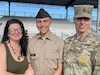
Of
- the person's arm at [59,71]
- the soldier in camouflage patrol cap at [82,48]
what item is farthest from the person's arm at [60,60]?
the soldier in camouflage patrol cap at [82,48]

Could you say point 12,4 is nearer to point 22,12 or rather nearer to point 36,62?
point 22,12

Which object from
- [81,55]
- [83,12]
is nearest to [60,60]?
[81,55]

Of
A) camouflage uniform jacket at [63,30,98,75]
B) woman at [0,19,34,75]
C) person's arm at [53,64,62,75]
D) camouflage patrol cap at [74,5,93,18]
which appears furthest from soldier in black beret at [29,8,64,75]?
camouflage patrol cap at [74,5,93,18]

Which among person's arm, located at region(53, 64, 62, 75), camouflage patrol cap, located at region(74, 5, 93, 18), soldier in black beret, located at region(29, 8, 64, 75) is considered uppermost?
camouflage patrol cap, located at region(74, 5, 93, 18)

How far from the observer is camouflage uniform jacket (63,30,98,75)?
2.83 metres

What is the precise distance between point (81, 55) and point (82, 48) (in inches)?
2.8

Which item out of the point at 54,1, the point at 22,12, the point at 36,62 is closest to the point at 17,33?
the point at 36,62

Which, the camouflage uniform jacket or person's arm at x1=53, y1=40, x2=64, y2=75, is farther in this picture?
person's arm at x1=53, y1=40, x2=64, y2=75

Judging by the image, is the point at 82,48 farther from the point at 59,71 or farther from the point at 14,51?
the point at 14,51

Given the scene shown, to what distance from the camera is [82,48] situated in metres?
2.90

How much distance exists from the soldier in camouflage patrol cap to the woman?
0.48 m

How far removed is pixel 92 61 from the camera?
9.25 ft

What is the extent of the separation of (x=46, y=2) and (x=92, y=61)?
2020 centimetres

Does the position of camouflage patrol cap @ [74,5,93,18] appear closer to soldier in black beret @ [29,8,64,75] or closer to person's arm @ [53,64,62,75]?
soldier in black beret @ [29,8,64,75]
